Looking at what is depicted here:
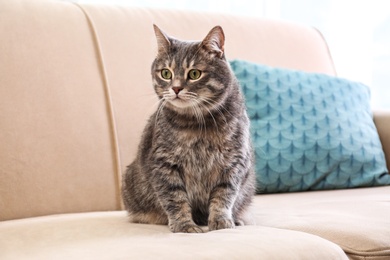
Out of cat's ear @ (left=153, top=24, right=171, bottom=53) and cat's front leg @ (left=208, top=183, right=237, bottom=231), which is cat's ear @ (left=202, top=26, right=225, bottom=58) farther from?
cat's front leg @ (left=208, top=183, right=237, bottom=231)

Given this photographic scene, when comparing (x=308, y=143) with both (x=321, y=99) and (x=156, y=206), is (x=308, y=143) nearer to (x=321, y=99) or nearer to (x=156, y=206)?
(x=321, y=99)

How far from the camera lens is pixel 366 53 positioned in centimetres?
328

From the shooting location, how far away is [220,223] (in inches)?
59.1

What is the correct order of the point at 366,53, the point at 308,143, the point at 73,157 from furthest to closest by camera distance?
the point at 366,53 → the point at 308,143 → the point at 73,157

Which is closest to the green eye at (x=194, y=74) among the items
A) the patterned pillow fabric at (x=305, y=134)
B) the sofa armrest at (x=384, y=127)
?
the patterned pillow fabric at (x=305, y=134)

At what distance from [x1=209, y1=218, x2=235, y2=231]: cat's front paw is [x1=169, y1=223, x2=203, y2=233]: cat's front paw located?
42 millimetres

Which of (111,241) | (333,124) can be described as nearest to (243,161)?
(111,241)

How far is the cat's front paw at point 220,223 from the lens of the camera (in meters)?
1.50

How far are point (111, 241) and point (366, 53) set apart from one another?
2.34 meters

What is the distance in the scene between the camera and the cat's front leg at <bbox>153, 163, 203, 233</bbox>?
1.52 meters

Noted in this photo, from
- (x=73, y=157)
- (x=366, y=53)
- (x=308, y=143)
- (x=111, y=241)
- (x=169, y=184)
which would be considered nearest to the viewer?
(x=111, y=241)

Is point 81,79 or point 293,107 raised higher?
point 81,79

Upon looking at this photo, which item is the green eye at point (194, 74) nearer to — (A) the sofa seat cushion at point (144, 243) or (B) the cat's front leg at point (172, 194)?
(B) the cat's front leg at point (172, 194)

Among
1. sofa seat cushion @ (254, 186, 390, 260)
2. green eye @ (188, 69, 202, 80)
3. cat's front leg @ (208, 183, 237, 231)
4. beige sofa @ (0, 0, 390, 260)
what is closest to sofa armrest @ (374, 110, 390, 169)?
beige sofa @ (0, 0, 390, 260)
